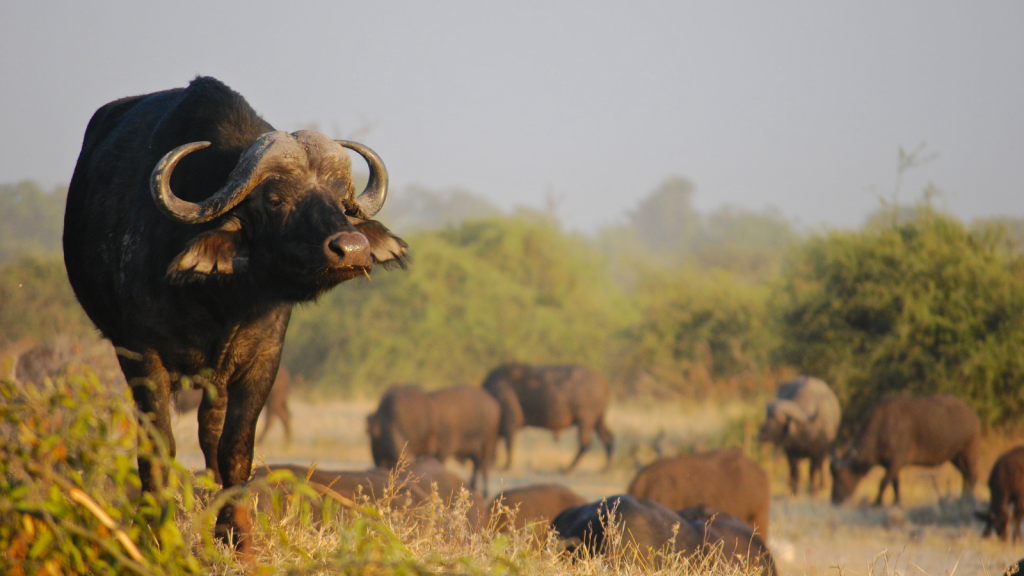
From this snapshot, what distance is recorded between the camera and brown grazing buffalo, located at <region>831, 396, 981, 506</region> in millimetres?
12984

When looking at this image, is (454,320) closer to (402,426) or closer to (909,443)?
(402,426)

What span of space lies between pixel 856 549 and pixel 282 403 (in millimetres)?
11618

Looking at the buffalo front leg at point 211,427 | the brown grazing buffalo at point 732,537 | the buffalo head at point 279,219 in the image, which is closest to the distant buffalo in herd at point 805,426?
the brown grazing buffalo at point 732,537

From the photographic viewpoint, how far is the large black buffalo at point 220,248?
3514mm

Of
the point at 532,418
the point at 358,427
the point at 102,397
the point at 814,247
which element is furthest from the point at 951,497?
the point at 102,397

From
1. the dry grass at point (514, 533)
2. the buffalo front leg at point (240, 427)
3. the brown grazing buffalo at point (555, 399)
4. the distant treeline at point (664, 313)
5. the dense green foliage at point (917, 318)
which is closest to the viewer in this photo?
the dry grass at point (514, 533)

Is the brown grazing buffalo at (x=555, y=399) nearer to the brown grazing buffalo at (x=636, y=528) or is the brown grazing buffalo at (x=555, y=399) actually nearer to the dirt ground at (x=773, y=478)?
the dirt ground at (x=773, y=478)

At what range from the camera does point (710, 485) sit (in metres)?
9.37

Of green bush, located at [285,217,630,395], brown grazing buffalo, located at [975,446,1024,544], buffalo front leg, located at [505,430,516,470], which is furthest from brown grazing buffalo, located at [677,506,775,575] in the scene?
green bush, located at [285,217,630,395]

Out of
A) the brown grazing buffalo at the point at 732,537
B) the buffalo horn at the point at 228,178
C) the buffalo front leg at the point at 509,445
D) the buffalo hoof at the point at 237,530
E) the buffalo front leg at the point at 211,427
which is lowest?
the buffalo front leg at the point at 509,445

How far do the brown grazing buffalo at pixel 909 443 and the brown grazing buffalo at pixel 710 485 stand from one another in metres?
4.09

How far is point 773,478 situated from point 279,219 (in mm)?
13652

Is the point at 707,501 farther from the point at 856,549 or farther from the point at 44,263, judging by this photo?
the point at 44,263

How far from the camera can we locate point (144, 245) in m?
3.78
